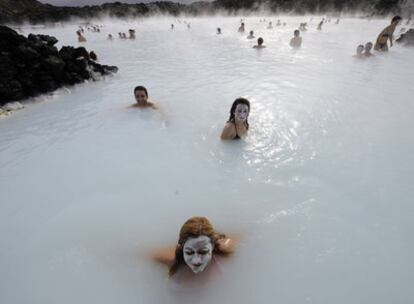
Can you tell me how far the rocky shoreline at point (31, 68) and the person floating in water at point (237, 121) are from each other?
5687mm

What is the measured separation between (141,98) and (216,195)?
140 inches

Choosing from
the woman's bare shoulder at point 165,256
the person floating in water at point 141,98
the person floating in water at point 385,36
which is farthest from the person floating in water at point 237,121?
the person floating in water at point 385,36

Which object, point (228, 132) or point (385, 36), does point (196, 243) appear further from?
point (385, 36)

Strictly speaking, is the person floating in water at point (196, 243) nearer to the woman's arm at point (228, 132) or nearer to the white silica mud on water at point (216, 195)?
the white silica mud on water at point (216, 195)

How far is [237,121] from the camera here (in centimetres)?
450

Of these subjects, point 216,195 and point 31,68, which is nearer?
point 216,195

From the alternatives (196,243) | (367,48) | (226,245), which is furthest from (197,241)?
(367,48)

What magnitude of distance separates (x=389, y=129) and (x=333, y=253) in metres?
3.51

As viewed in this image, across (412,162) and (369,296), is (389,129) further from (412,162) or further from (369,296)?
(369,296)

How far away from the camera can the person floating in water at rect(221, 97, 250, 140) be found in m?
4.15

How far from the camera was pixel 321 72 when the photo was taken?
9.04 meters

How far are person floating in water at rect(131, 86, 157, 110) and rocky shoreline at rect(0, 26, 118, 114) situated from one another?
324cm

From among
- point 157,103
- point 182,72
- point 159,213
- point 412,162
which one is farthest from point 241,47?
point 159,213

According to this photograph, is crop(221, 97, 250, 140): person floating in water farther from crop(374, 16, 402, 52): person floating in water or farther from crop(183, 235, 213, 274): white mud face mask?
crop(374, 16, 402, 52): person floating in water
